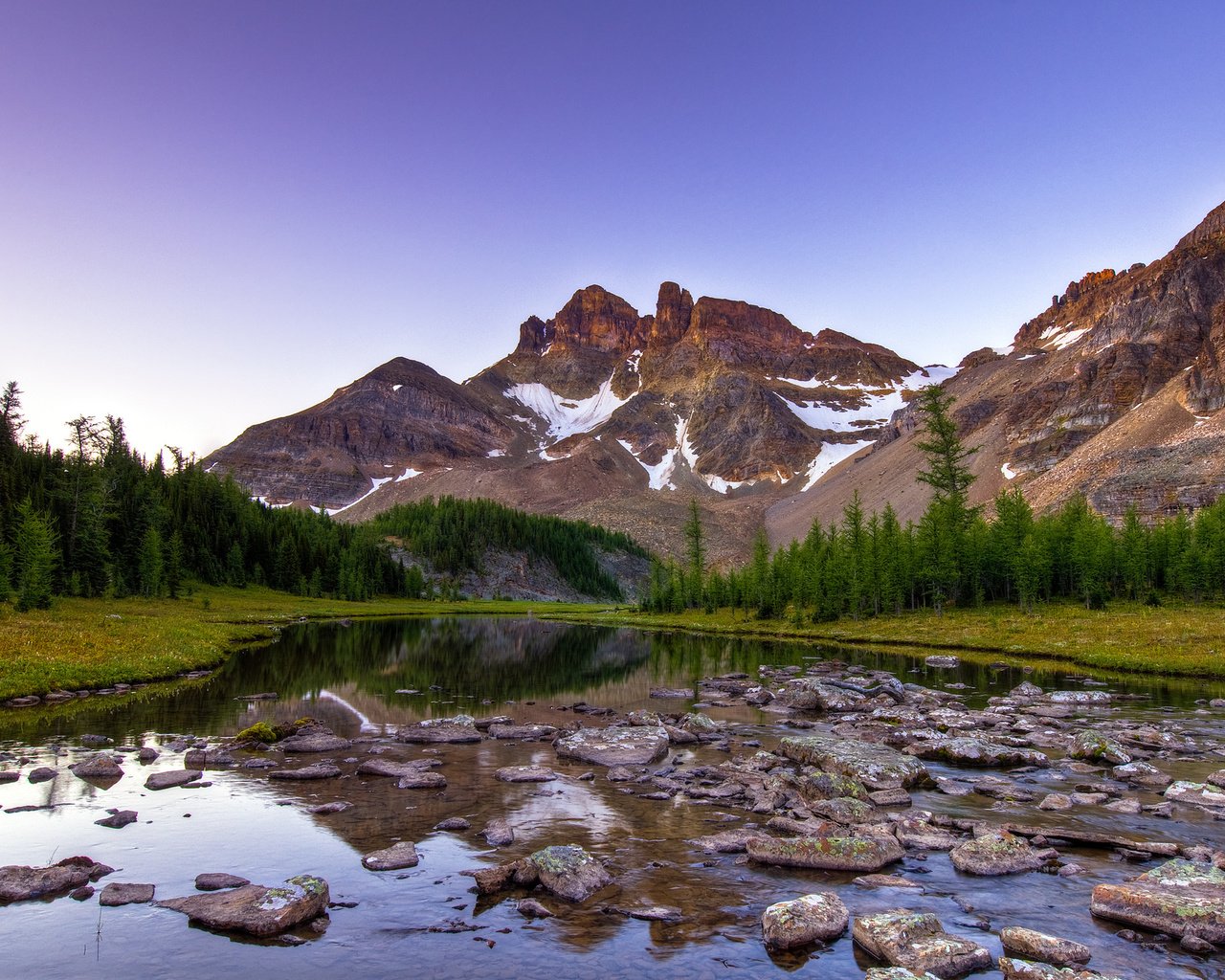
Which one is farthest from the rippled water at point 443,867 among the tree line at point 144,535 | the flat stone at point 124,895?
the tree line at point 144,535

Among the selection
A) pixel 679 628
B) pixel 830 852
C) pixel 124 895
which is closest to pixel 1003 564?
pixel 679 628

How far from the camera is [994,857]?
48.0 feet

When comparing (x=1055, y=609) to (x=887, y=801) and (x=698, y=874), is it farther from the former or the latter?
(x=698, y=874)

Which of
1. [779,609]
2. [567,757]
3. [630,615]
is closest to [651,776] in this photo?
[567,757]

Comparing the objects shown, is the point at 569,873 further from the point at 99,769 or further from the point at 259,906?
the point at 99,769

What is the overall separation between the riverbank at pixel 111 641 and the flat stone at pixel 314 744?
15.4 metres

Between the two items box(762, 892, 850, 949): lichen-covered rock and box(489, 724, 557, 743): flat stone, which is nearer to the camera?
box(762, 892, 850, 949): lichen-covered rock

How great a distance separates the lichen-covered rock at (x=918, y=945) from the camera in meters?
10.4

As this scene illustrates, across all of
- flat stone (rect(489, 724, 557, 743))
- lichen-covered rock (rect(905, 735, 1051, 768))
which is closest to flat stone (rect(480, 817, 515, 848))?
flat stone (rect(489, 724, 557, 743))

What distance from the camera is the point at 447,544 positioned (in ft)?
652

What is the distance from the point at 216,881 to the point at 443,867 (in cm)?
423

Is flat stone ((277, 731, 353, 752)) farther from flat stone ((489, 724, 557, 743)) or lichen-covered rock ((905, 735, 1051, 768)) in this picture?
lichen-covered rock ((905, 735, 1051, 768))

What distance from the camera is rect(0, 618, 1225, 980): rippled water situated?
35.3ft

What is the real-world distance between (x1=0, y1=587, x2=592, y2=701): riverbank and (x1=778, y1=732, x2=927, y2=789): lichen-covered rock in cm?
3399
